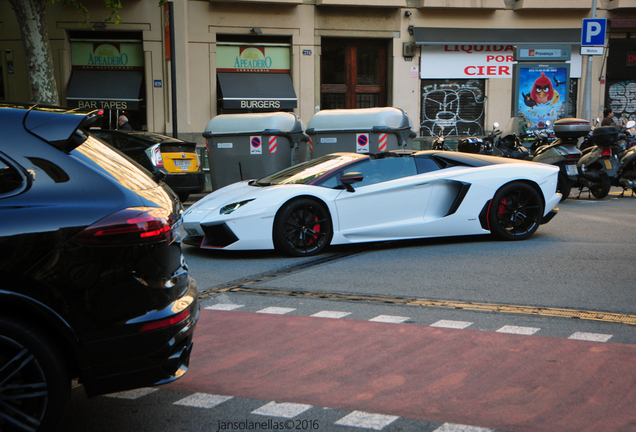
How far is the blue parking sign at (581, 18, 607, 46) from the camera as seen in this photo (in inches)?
645

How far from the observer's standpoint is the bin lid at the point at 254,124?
12773mm

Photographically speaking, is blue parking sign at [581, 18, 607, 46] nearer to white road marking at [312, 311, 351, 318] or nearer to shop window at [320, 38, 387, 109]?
shop window at [320, 38, 387, 109]

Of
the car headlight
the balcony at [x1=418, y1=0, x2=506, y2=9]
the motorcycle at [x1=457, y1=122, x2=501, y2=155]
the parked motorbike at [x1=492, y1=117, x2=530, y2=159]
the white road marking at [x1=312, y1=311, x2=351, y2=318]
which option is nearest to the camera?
the white road marking at [x1=312, y1=311, x2=351, y2=318]

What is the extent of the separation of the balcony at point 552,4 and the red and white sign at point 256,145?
12.7 metres

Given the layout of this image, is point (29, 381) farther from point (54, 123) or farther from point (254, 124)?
point (254, 124)

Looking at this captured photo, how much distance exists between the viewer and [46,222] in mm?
2594

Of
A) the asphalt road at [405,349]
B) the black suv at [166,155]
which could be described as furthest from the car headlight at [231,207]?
the black suv at [166,155]

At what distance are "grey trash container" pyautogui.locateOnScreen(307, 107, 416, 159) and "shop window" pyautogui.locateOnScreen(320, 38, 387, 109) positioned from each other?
884 cm

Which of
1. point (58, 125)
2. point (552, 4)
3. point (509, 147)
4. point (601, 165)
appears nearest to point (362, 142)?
point (509, 147)

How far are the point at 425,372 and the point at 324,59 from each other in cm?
1870

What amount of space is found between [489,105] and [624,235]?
47.0 ft

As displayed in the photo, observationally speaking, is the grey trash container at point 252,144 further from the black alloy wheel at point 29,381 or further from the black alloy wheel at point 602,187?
the black alloy wheel at point 29,381

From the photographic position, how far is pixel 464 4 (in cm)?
2111

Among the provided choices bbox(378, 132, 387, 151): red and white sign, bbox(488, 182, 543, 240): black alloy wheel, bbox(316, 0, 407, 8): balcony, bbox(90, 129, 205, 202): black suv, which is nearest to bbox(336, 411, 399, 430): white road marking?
bbox(488, 182, 543, 240): black alloy wheel
